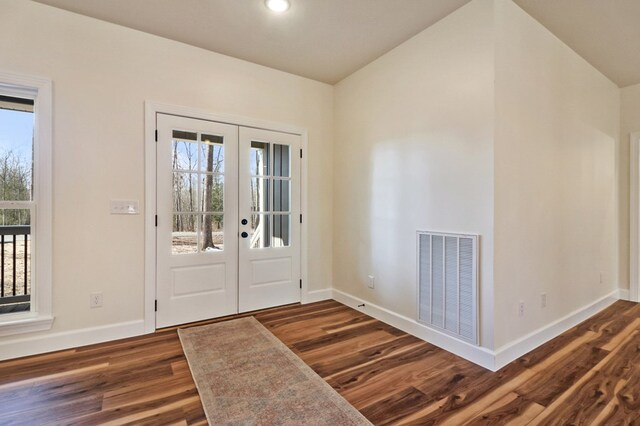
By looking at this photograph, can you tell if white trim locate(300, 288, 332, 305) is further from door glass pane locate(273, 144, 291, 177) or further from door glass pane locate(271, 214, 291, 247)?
door glass pane locate(273, 144, 291, 177)

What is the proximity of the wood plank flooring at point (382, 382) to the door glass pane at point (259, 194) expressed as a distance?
54.4 inches

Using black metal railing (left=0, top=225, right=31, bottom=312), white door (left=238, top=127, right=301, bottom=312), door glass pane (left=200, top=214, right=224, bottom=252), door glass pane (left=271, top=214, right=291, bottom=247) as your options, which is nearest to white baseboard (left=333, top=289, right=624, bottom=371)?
white door (left=238, top=127, right=301, bottom=312)

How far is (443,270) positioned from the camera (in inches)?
100

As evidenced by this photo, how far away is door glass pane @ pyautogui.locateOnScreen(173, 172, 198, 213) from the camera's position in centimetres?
300

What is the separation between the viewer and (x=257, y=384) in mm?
2006

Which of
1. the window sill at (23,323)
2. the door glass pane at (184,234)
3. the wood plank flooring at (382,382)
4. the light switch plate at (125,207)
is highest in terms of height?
the light switch plate at (125,207)

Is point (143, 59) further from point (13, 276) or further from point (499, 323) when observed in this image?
point (499, 323)

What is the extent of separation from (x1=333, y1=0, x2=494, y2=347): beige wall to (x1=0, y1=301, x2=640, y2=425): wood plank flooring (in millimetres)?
409

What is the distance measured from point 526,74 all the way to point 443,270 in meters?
1.71

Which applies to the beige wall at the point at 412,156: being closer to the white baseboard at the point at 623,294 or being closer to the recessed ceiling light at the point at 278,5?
the recessed ceiling light at the point at 278,5

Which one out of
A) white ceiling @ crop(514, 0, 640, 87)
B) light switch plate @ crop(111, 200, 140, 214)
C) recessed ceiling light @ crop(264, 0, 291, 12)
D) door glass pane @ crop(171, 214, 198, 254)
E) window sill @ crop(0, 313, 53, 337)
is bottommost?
window sill @ crop(0, 313, 53, 337)

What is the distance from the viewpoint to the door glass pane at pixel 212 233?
3.13m

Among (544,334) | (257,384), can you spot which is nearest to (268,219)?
Answer: (257,384)

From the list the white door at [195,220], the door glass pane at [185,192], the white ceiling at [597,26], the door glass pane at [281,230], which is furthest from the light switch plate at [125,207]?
the white ceiling at [597,26]
